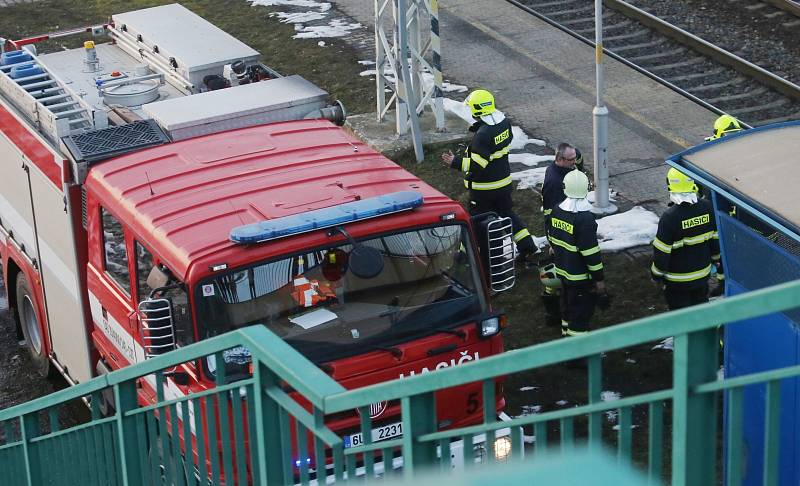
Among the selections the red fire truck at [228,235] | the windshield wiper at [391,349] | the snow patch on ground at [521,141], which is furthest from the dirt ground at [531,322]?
the windshield wiper at [391,349]

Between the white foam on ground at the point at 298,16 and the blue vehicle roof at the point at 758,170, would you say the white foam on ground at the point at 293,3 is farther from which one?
the blue vehicle roof at the point at 758,170

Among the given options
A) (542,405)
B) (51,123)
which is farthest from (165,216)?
(542,405)

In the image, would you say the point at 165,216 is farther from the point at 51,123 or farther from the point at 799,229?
the point at 799,229

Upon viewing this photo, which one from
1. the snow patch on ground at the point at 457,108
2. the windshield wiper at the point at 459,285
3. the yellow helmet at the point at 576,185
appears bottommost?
the snow patch on ground at the point at 457,108

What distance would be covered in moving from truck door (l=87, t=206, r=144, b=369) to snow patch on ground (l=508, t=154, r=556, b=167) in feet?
19.1

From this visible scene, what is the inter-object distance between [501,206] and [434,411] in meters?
7.16

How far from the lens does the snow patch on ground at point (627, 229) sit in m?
10.5

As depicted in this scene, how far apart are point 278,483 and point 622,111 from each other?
34.2 feet

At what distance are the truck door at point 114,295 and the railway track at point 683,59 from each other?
780 cm

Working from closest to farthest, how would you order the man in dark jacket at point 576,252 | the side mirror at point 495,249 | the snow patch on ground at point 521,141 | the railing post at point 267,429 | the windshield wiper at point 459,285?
the railing post at point 267,429
the windshield wiper at point 459,285
the side mirror at point 495,249
the man in dark jacket at point 576,252
the snow patch on ground at point 521,141

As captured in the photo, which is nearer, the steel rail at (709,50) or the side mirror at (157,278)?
the side mirror at (157,278)

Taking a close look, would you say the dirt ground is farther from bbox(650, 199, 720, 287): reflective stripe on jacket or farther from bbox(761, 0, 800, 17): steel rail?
bbox(761, 0, 800, 17): steel rail

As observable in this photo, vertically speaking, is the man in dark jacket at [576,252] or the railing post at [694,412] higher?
the railing post at [694,412]

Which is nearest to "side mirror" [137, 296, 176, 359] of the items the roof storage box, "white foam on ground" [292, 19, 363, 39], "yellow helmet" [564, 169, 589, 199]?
the roof storage box
